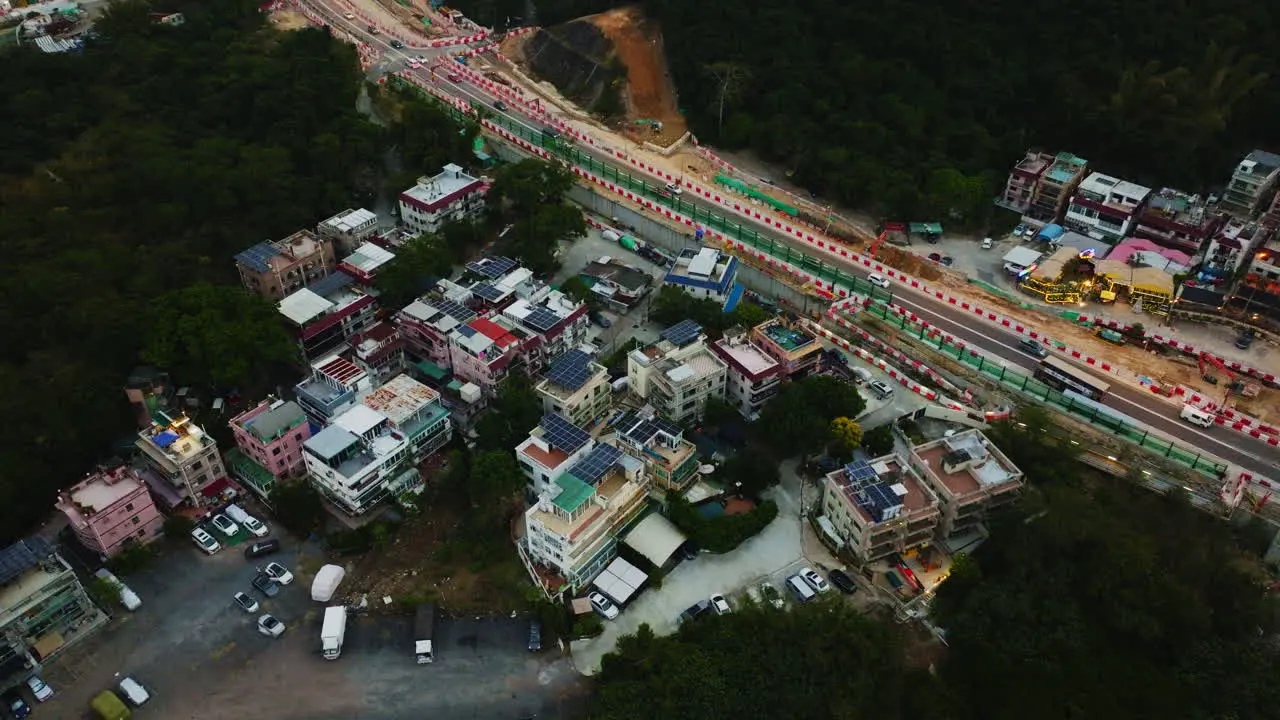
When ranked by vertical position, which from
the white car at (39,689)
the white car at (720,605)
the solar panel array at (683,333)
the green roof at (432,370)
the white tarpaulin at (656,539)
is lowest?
the white car at (39,689)

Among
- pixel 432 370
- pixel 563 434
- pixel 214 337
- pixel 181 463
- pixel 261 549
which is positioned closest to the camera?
pixel 261 549

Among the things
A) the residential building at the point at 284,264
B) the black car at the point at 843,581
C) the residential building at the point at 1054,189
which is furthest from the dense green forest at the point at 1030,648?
the residential building at the point at 284,264

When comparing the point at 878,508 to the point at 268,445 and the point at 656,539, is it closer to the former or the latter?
the point at 656,539

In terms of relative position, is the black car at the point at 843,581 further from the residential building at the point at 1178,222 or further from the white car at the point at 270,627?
the residential building at the point at 1178,222

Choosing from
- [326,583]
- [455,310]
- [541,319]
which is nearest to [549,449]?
[541,319]

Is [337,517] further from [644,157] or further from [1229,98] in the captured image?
[1229,98]

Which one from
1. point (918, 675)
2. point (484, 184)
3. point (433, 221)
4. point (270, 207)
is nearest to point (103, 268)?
point (270, 207)
